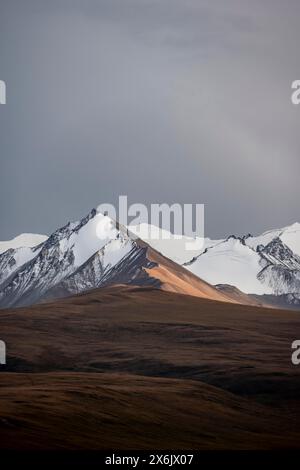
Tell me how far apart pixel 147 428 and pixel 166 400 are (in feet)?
68.5

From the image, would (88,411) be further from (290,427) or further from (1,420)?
(290,427)
